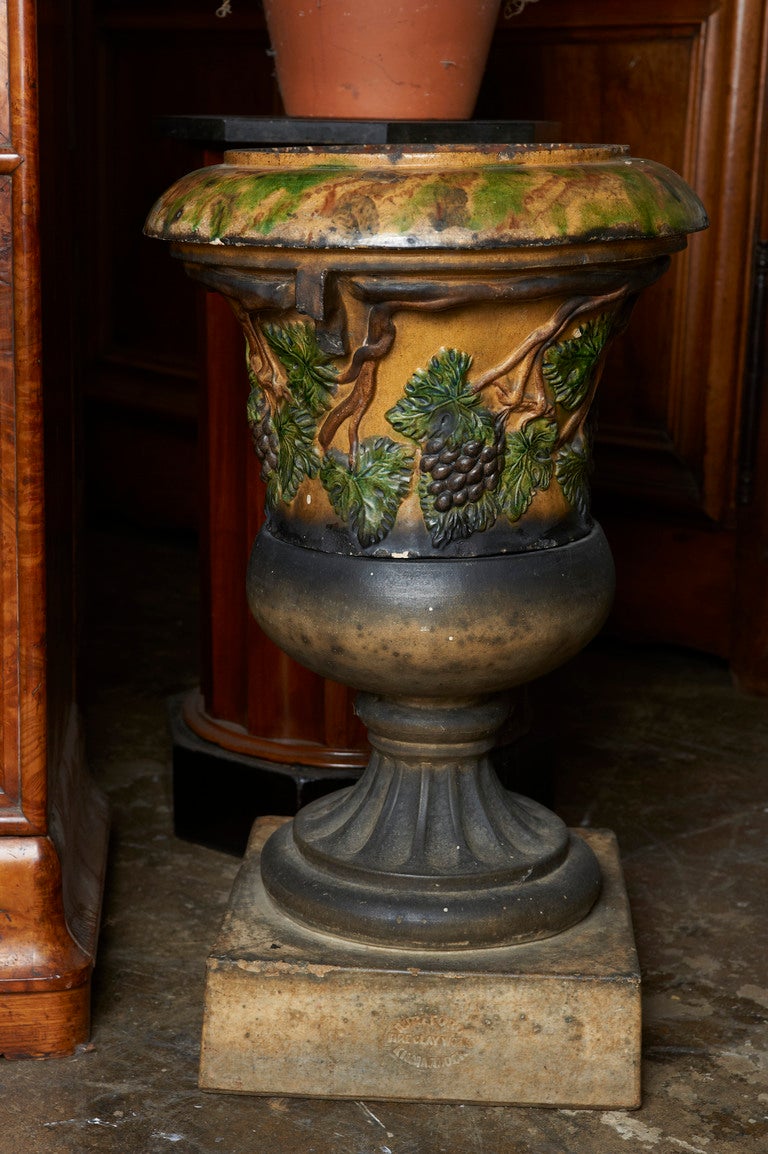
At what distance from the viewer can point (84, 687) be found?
2.62 metres

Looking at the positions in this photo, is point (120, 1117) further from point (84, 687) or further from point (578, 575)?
point (84, 687)

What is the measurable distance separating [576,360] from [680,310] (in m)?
1.47

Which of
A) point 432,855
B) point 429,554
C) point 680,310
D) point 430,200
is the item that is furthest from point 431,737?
point 680,310

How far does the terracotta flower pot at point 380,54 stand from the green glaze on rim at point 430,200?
0.38m

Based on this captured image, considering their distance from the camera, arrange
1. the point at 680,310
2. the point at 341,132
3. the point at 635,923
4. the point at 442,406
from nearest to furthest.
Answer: the point at 442,406
the point at 341,132
the point at 635,923
the point at 680,310

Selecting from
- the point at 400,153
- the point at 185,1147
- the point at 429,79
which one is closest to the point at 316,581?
the point at 400,153

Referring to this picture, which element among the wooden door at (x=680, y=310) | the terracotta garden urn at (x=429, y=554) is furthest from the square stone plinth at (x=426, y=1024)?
the wooden door at (x=680, y=310)

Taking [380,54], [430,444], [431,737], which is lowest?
[431,737]

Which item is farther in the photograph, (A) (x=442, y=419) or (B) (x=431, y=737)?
(B) (x=431, y=737)

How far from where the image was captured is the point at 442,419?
1.62 metres

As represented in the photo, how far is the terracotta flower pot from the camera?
1964 mm

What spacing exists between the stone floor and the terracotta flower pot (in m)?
0.96

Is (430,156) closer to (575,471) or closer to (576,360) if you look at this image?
(576,360)

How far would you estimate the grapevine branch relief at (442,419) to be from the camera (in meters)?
1.61
